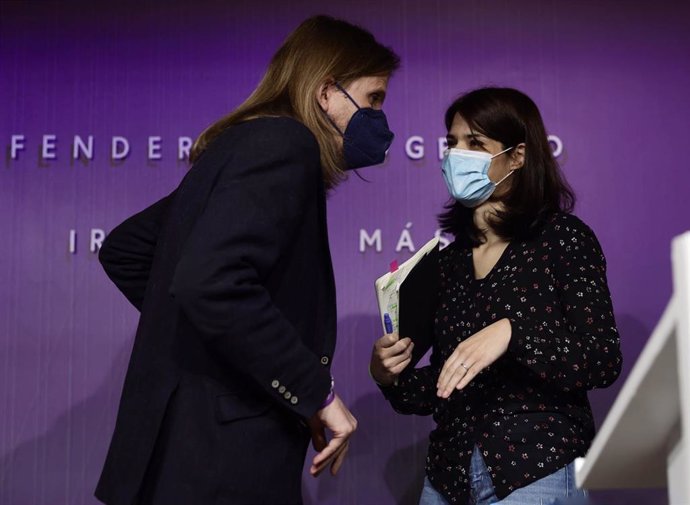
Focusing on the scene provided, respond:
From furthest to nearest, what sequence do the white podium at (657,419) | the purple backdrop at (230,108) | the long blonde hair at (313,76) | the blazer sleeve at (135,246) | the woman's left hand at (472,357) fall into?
the purple backdrop at (230,108), the blazer sleeve at (135,246), the woman's left hand at (472,357), the long blonde hair at (313,76), the white podium at (657,419)

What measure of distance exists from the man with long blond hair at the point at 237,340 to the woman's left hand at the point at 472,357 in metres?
0.31

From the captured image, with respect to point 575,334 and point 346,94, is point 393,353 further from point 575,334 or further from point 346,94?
point 346,94

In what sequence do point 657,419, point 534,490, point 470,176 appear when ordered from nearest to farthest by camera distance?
point 657,419
point 534,490
point 470,176

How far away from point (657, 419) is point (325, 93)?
92 cm

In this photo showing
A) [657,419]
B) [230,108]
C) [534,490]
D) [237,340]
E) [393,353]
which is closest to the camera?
[657,419]

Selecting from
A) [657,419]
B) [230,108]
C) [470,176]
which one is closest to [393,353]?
[470,176]

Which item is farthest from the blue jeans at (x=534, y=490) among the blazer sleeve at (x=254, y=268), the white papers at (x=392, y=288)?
the blazer sleeve at (x=254, y=268)

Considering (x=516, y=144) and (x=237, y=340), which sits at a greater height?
(x=516, y=144)

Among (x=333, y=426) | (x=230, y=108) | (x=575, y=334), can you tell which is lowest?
(x=333, y=426)

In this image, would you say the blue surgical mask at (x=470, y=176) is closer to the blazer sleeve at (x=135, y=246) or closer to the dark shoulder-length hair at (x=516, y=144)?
the dark shoulder-length hair at (x=516, y=144)

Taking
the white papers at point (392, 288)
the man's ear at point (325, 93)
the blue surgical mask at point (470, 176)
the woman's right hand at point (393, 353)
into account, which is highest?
the man's ear at point (325, 93)

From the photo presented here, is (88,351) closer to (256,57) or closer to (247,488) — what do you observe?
(256,57)

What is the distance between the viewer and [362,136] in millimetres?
1663

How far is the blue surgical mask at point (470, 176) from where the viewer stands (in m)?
2.08
